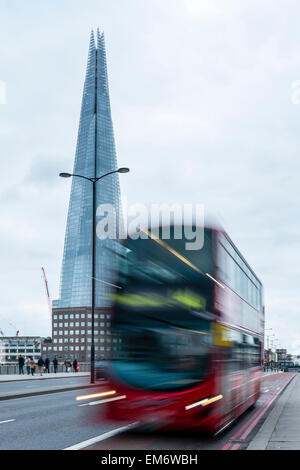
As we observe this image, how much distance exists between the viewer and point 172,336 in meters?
10.6

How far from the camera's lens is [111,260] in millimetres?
11859

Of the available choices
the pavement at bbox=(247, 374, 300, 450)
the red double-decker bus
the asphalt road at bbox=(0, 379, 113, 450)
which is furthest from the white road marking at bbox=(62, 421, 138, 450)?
the pavement at bbox=(247, 374, 300, 450)

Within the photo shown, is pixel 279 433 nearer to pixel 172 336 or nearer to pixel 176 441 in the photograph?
pixel 176 441

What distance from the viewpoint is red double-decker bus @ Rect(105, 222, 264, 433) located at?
10.5 m

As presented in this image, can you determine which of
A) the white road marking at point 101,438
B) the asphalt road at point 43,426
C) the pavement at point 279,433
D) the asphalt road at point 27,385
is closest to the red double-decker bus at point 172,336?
the white road marking at point 101,438

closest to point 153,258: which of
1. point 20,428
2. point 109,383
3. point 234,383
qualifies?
point 109,383

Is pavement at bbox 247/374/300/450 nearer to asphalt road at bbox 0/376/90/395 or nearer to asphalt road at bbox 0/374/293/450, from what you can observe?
asphalt road at bbox 0/374/293/450

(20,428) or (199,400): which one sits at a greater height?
(199,400)

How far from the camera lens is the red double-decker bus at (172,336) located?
10.5 m

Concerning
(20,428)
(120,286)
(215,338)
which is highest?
(120,286)

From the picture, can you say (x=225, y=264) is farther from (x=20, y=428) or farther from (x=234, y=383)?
(x=20, y=428)

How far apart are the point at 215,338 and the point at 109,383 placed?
2.36 metres

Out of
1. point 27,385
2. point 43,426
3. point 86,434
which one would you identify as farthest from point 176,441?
point 27,385

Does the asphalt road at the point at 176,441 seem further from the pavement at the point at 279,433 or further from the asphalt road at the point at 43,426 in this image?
the asphalt road at the point at 43,426
